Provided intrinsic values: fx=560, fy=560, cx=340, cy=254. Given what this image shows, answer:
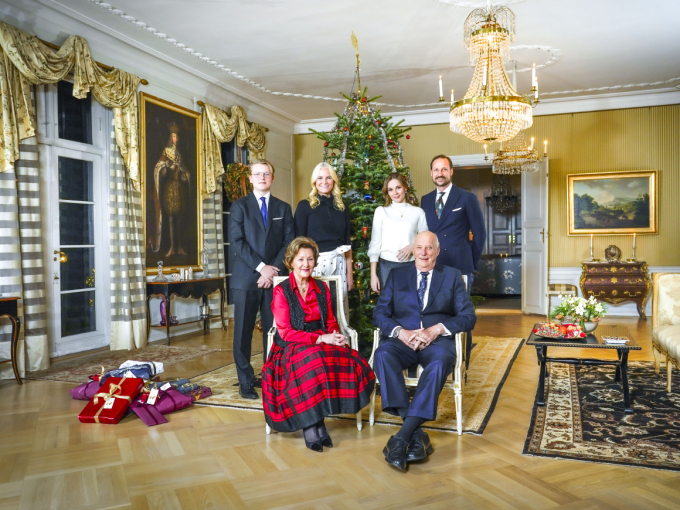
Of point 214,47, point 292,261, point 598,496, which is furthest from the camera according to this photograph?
point 214,47

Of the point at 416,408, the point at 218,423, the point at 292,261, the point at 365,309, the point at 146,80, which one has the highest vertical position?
the point at 146,80

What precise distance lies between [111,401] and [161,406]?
0.99 ft

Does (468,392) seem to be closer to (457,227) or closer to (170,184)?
(457,227)

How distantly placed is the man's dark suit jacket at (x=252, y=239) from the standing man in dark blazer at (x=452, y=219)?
48.6 inches

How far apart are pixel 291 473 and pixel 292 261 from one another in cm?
120

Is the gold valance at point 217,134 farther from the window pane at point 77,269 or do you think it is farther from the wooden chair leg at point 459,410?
the wooden chair leg at point 459,410

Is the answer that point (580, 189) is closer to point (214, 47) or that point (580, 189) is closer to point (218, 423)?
point (214, 47)

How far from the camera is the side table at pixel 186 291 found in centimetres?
631

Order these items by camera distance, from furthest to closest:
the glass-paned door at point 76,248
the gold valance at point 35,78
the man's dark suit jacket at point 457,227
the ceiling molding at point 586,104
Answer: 1. the ceiling molding at point 586,104
2. the glass-paned door at point 76,248
3. the gold valance at point 35,78
4. the man's dark suit jacket at point 457,227

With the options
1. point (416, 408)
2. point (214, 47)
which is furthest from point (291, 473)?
point (214, 47)

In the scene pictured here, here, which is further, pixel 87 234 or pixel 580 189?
pixel 580 189

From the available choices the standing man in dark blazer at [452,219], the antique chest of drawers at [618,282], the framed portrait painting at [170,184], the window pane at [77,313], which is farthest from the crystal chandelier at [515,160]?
the window pane at [77,313]

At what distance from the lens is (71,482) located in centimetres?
254

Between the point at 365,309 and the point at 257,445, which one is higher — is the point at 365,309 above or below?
above
